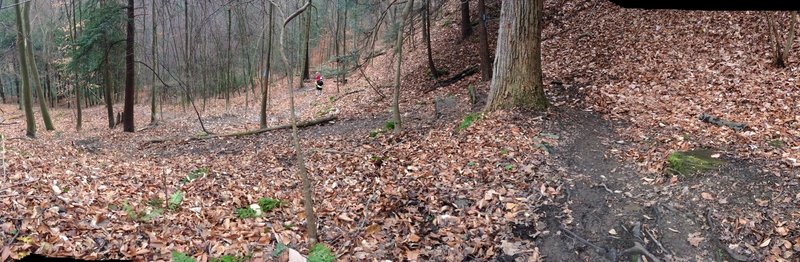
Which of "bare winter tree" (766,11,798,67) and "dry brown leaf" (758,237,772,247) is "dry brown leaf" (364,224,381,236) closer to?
"dry brown leaf" (758,237,772,247)

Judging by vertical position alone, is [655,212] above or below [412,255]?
above

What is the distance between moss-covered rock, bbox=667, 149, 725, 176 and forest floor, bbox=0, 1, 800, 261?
114 millimetres

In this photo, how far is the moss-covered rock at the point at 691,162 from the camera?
554 centimetres

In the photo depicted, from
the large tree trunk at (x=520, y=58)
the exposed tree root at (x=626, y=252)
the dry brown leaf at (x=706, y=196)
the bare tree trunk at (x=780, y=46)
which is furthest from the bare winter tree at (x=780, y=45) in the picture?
the exposed tree root at (x=626, y=252)

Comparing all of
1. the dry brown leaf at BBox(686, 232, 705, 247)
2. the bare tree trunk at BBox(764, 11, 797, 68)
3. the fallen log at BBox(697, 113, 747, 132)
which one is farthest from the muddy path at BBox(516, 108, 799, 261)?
the bare tree trunk at BBox(764, 11, 797, 68)

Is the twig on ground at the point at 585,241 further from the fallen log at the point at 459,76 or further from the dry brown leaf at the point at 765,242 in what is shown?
the fallen log at the point at 459,76

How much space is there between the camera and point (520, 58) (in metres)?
8.05

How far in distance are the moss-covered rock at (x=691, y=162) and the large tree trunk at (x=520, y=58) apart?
8.57 ft

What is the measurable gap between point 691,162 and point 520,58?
325 cm

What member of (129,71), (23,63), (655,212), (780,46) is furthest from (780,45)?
(23,63)

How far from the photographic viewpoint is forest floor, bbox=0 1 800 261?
15.0 feet

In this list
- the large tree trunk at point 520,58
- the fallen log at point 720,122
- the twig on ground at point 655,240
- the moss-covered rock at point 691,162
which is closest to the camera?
the twig on ground at point 655,240

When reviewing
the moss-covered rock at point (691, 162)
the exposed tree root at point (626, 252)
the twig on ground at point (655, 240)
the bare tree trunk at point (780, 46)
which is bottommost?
the exposed tree root at point (626, 252)

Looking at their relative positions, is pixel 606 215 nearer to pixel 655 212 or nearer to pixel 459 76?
pixel 655 212
